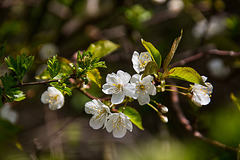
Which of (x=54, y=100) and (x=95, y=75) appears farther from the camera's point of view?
(x=54, y=100)

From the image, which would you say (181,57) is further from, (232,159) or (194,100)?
(194,100)

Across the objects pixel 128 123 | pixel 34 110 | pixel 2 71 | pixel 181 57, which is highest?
pixel 128 123

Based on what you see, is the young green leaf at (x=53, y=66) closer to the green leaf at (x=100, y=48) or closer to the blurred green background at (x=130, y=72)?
the green leaf at (x=100, y=48)

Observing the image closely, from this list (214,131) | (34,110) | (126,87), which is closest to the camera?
(126,87)

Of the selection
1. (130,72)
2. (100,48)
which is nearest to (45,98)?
(100,48)

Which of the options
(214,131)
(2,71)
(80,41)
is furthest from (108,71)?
(214,131)

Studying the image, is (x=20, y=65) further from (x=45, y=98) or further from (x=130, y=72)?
(x=130, y=72)
